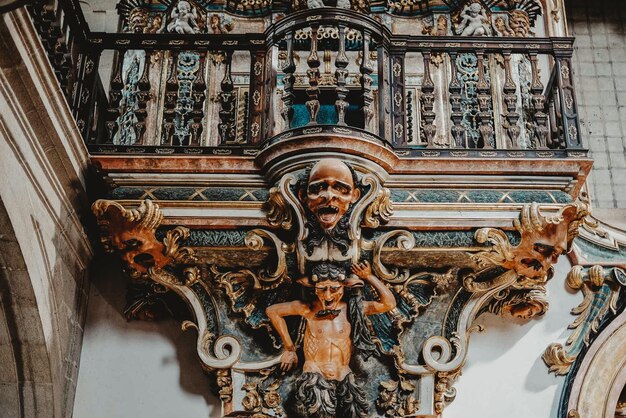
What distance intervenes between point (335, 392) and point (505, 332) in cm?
126

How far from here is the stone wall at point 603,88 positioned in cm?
770

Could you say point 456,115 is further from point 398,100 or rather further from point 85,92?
point 85,92

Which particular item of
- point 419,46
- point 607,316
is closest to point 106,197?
point 419,46

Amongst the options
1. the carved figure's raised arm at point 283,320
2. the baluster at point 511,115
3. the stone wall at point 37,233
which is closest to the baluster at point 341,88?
the baluster at point 511,115

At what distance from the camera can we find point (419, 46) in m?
6.25

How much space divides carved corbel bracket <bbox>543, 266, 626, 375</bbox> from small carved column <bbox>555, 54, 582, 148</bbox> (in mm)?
908

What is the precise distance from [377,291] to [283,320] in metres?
0.62

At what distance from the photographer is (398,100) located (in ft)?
20.1

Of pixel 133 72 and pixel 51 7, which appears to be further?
pixel 133 72

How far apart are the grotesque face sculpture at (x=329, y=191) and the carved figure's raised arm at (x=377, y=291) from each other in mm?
355

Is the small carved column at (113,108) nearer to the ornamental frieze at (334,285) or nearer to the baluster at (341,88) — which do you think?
the ornamental frieze at (334,285)

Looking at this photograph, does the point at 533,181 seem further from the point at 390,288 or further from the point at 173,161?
the point at 173,161

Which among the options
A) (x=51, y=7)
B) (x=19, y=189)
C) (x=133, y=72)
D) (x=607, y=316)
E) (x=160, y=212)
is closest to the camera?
(x=19, y=189)

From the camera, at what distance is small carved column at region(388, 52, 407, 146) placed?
6023 millimetres
